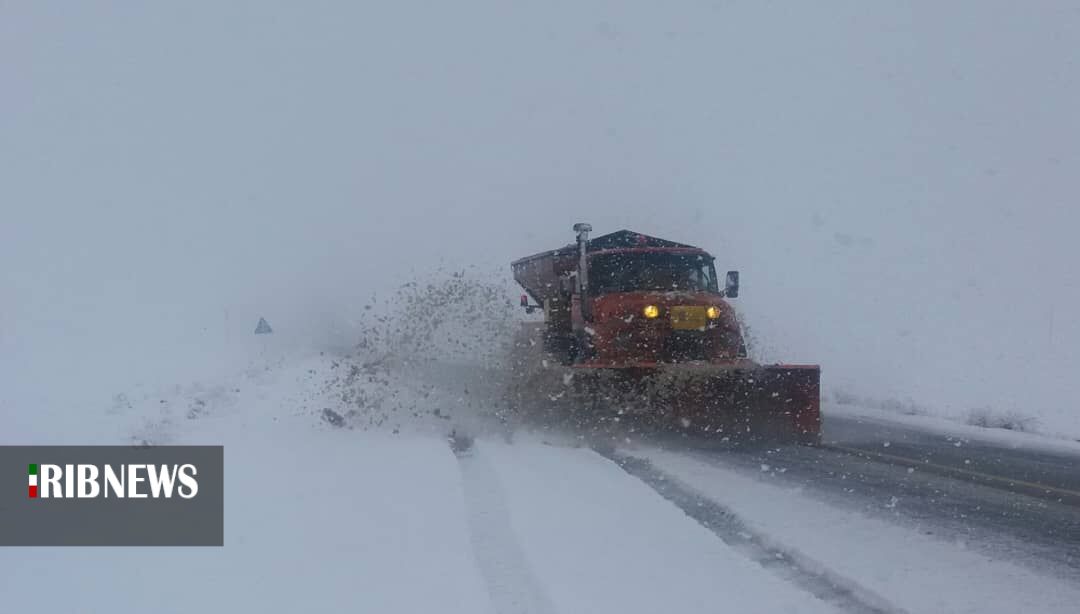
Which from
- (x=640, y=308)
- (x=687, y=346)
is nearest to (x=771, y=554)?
(x=687, y=346)

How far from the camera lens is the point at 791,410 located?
9.98 metres

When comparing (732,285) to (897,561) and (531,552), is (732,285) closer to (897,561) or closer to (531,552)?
(897,561)

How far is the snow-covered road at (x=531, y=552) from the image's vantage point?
4.46m

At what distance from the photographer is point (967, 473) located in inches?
334

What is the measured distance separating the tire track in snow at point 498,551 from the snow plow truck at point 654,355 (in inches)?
92.3

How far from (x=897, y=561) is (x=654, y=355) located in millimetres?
5484

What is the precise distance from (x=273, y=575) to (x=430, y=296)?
338 inches

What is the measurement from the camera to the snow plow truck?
980cm

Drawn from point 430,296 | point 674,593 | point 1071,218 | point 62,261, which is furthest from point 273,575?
point 1071,218

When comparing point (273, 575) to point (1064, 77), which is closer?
point (273, 575)

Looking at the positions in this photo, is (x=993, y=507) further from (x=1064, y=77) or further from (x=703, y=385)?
(x=1064, y=77)

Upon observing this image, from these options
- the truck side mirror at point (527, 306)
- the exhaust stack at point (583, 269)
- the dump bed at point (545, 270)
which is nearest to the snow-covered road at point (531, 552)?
the exhaust stack at point (583, 269)

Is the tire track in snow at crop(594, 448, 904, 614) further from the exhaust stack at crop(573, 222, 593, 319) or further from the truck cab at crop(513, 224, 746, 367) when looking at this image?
the exhaust stack at crop(573, 222, 593, 319)

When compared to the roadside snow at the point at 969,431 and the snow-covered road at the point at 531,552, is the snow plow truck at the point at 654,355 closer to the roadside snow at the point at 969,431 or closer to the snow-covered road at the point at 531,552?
the snow-covered road at the point at 531,552
